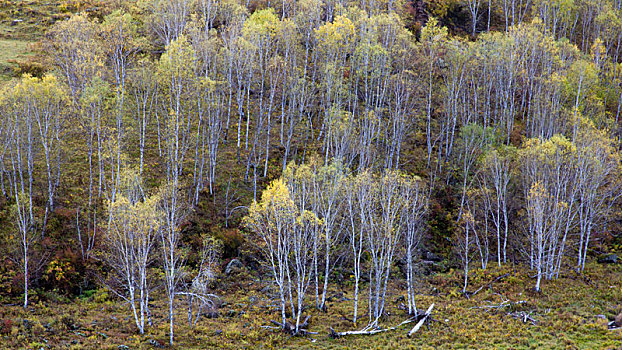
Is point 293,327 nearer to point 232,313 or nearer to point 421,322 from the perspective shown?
point 232,313

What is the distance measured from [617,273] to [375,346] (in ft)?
85.5

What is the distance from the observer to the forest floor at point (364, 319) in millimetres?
30812

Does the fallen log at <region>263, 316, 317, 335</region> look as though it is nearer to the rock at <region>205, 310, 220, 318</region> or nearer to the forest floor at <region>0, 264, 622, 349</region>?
the forest floor at <region>0, 264, 622, 349</region>

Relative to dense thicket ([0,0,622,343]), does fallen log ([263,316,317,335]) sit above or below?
below

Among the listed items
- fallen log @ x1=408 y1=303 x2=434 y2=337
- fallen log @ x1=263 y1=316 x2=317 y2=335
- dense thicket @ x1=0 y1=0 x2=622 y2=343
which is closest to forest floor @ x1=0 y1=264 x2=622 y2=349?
fallen log @ x1=408 y1=303 x2=434 y2=337

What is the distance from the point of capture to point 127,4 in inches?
3135

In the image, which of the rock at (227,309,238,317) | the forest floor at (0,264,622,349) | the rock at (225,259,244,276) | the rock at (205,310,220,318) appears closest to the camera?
the forest floor at (0,264,622,349)

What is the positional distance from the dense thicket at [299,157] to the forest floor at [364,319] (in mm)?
1616

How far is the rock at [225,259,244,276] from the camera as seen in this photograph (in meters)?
42.3

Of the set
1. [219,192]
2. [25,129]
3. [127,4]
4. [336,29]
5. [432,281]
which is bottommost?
[432,281]

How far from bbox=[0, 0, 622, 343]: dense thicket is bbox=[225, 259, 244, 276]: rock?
1764mm

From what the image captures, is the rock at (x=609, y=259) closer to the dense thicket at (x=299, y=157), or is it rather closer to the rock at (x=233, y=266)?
the dense thicket at (x=299, y=157)

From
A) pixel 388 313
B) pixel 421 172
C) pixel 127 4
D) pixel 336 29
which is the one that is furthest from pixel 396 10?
pixel 388 313

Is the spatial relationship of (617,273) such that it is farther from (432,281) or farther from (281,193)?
(281,193)
